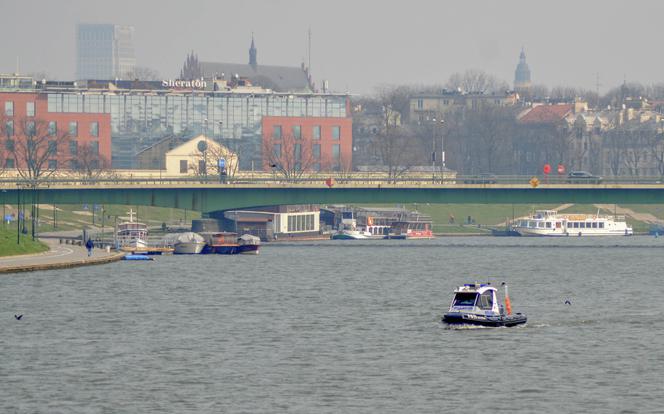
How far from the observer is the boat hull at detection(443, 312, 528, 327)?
8781 centimetres

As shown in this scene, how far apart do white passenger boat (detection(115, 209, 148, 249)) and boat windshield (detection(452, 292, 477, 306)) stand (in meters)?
76.1

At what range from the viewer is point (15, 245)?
137625 millimetres

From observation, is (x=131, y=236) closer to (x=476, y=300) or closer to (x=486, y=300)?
(x=486, y=300)

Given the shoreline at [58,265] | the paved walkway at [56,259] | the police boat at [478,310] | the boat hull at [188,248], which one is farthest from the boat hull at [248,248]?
the police boat at [478,310]

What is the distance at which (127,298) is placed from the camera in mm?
107000

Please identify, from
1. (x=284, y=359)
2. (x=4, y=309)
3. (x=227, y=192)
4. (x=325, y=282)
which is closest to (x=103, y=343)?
(x=284, y=359)

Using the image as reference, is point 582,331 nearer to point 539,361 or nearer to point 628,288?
point 539,361

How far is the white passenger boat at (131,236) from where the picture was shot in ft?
536

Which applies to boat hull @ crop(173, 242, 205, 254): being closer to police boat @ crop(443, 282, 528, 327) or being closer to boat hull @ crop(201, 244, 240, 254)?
boat hull @ crop(201, 244, 240, 254)

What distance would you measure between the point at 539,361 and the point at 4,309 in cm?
3611

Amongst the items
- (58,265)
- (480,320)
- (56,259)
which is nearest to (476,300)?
(480,320)

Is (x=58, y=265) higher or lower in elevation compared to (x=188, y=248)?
lower

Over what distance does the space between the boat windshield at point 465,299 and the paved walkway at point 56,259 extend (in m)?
43.1

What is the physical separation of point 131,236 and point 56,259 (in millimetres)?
39909
